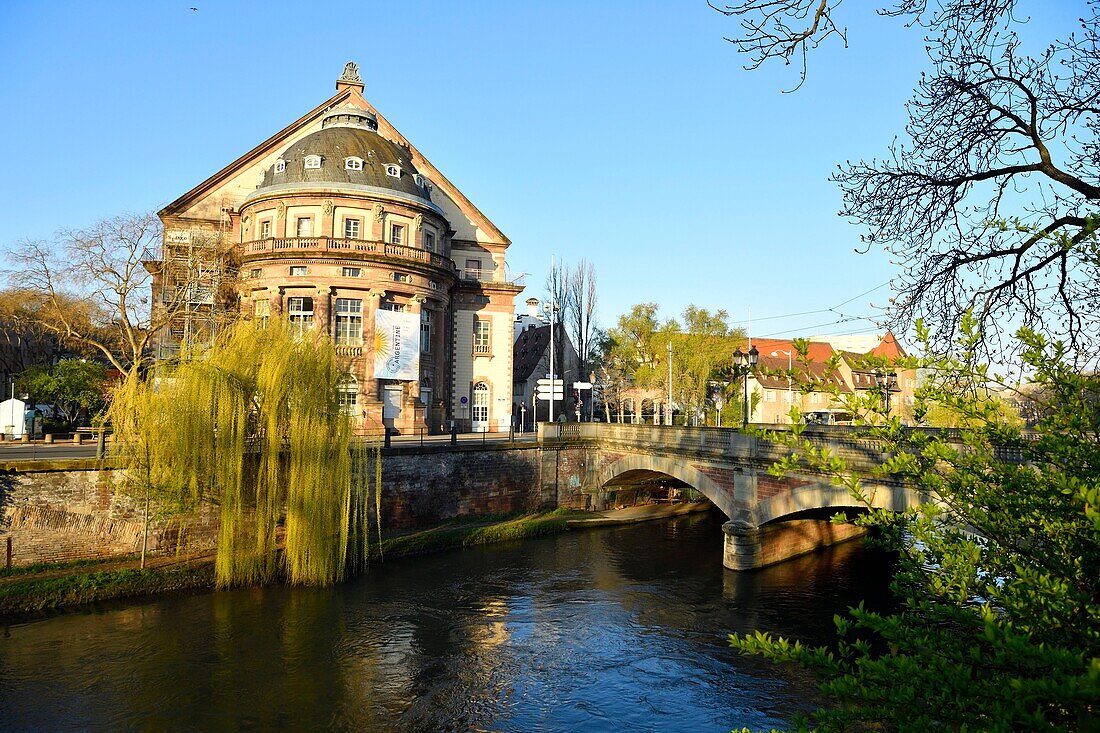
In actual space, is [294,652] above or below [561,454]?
below

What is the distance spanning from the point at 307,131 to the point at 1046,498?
4755 centimetres

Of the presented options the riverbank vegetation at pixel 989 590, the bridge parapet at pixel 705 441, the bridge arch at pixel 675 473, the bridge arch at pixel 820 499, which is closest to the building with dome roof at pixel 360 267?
the bridge parapet at pixel 705 441

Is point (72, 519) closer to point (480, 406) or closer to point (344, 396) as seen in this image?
point (344, 396)

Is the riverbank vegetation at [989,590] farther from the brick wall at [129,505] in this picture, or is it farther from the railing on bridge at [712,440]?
the brick wall at [129,505]

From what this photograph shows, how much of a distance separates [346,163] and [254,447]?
75.6 ft

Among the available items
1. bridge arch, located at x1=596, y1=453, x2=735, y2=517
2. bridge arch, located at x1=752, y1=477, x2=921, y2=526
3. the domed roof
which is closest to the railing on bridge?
bridge arch, located at x1=596, y1=453, x2=735, y2=517

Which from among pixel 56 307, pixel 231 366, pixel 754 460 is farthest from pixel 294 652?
pixel 56 307

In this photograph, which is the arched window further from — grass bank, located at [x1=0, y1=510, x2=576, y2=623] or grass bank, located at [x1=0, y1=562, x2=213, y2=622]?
grass bank, located at [x1=0, y1=562, x2=213, y2=622]

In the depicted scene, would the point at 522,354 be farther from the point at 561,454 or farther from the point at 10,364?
the point at 10,364

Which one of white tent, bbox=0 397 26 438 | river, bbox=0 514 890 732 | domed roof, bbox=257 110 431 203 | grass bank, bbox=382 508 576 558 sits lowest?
river, bbox=0 514 890 732

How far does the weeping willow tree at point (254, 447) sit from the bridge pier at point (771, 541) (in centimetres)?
1166

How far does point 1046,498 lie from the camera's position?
4.32 metres

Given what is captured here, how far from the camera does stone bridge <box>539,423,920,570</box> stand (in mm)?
18328

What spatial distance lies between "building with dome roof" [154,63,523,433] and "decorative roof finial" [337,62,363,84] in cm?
98
